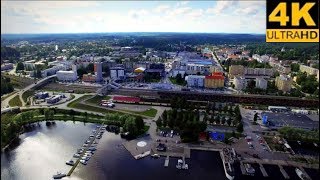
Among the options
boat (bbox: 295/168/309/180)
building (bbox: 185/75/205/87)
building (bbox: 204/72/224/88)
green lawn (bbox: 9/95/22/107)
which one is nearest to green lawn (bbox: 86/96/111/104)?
green lawn (bbox: 9/95/22/107)

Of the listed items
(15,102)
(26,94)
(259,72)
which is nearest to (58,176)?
(15,102)

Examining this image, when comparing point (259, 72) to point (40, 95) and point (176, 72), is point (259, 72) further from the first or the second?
point (40, 95)

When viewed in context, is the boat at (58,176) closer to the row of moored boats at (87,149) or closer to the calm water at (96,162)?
the row of moored boats at (87,149)

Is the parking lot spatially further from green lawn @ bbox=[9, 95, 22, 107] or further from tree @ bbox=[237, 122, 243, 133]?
green lawn @ bbox=[9, 95, 22, 107]

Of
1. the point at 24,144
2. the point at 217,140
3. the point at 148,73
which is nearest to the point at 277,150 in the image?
the point at 217,140

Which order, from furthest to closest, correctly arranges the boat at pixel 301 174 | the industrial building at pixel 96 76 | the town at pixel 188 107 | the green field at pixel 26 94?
the industrial building at pixel 96 76 → the green field at pixel 26 94 → the town at pixel 188 107 → the boat at pixel 301 174

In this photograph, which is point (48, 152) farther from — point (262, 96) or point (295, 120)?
point (262, 96)

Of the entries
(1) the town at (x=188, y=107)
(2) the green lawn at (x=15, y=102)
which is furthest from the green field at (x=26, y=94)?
(2) the green lawn at (x=15, y=102)
